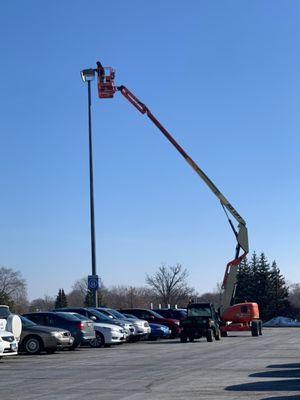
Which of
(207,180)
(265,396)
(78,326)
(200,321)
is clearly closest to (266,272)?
(207,180)

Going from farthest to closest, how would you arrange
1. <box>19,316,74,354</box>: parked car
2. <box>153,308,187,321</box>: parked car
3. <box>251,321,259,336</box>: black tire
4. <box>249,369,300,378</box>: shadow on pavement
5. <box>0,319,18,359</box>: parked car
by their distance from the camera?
<box>153,308,187,321</box>: parked car → <box>251,321,259,336</box>: black tire → <box>19,316,74,354</box>: parked car → <box>0,319,18,359</box>: parked car → <box>249,369,300,378</box>: shadow on pavement

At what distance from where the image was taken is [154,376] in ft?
49.5

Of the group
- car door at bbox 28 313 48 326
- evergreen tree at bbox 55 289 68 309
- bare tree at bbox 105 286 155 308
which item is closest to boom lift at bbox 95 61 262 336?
car door at bbox 28 313 48 326

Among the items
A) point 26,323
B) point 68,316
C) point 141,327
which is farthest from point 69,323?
point 141,327

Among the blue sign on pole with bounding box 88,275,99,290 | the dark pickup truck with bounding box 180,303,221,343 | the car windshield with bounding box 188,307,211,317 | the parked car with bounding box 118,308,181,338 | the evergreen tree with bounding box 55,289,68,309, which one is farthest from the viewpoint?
the evergreen tree with bounding box 55,289,68,309

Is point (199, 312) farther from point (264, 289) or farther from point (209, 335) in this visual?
point (264, 289)

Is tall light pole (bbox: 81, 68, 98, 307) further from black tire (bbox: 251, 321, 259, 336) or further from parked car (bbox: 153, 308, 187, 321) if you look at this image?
black tire (bbox: 251, 321, 259, 336)

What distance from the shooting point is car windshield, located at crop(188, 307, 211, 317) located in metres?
31.1

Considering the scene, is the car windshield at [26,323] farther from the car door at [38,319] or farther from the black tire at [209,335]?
the black tire at [209,335]

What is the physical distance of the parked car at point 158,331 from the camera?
33.1 m

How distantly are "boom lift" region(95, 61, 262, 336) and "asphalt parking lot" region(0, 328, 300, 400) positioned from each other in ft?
47.0

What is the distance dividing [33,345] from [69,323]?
2.10 metres

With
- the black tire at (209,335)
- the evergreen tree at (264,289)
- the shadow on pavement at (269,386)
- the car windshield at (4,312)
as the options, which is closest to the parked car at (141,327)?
the black tire at (209,335)

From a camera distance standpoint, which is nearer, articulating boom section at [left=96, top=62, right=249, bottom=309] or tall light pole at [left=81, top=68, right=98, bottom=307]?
tall light pole at [left=81, top=68, right=98, bottom=307]
